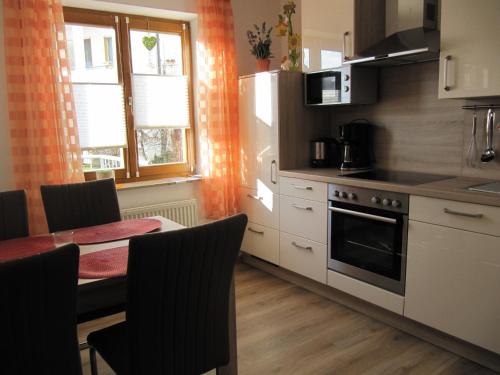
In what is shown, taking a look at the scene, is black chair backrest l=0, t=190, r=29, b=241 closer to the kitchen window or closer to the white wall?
the white wall

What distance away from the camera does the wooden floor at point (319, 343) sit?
221 cm

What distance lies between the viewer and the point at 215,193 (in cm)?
363

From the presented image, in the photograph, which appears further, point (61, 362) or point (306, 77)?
point (306, 77)

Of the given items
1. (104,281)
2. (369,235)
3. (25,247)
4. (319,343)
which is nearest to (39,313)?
(104,281)

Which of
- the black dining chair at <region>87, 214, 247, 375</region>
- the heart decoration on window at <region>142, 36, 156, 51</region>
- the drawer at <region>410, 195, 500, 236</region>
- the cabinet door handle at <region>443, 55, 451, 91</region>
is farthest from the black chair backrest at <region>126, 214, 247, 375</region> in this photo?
the heart decoration on window at <region>142, 36, 156, 51</region>

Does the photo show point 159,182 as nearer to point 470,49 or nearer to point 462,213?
point 462,213

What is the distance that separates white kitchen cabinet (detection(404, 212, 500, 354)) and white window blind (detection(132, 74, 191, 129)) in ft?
7.34

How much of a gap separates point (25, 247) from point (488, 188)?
2298 mm

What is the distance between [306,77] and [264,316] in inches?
72.2

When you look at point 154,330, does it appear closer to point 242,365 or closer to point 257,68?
point 242,365

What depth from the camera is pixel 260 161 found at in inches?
137

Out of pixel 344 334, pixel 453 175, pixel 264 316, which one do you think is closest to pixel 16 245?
pixel 264 316

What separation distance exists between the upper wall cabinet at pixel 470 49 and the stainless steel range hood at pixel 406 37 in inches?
4.7

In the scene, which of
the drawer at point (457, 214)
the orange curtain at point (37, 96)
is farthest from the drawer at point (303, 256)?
the orange curtain at point (37, 96)
